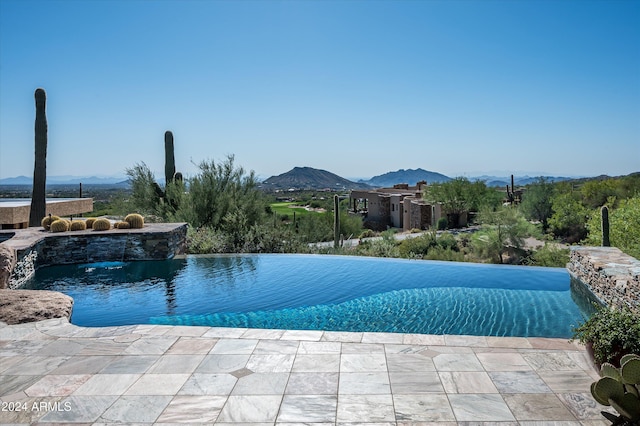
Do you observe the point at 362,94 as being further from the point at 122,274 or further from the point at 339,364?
the point at 339,364

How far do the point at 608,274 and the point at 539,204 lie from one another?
60.2 ft

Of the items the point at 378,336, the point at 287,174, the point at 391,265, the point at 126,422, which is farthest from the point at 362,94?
the point at 287,174

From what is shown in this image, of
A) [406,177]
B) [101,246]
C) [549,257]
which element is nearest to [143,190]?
[101,246]

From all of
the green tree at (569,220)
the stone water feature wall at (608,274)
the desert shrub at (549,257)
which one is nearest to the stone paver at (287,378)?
the stone water feature wall at (608,274)

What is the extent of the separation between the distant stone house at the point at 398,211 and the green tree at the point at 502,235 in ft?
37.7

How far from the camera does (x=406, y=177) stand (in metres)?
148

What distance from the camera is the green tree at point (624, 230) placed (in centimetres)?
946

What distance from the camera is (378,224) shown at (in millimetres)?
34562

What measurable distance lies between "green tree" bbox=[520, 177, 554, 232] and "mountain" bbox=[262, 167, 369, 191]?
6664 cm

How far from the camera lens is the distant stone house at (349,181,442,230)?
2674cm

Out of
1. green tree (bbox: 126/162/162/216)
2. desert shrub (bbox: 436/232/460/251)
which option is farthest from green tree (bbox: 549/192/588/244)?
green tree (bbox: 126/162/162/216)

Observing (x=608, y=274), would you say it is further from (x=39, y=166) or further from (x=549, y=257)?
(x=39, y=166)

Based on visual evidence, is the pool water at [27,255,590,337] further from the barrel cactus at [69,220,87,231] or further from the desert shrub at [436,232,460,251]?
the desert shrub at [436,232,460,251]

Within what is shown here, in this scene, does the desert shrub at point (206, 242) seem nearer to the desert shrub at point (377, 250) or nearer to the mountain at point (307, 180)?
the desert shrub at point (377, 250)
